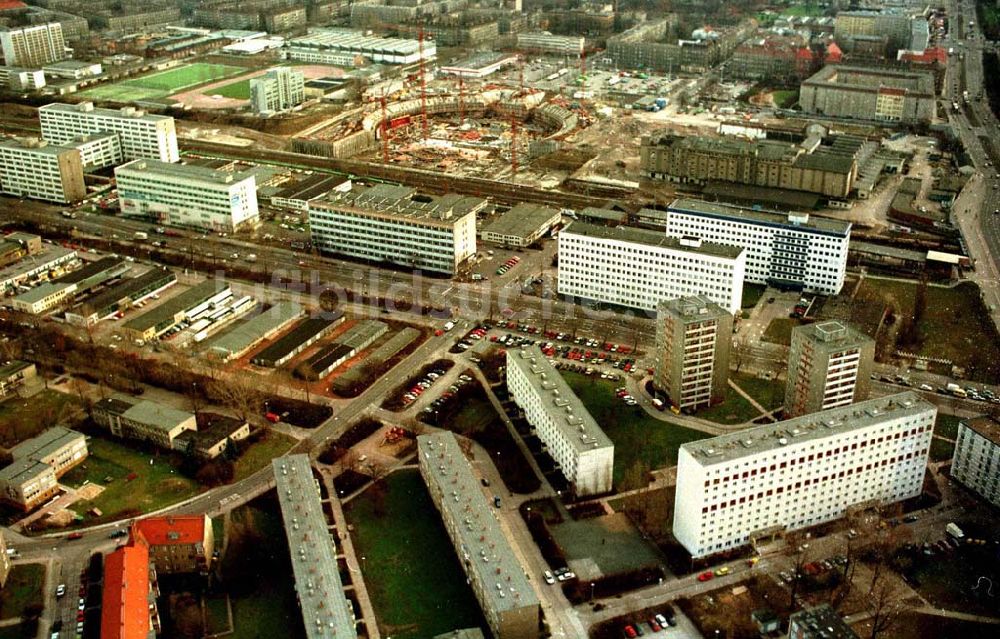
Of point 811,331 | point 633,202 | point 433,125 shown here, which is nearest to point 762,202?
point 633,202

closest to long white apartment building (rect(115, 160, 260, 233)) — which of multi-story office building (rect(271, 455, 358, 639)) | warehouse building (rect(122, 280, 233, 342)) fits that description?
warehouse building (rect(122, 280, 233, 342))

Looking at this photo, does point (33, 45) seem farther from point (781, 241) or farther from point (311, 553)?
point (311, 553)

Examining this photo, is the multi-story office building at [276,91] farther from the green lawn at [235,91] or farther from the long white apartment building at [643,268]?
the long white apartment building at [643,268]

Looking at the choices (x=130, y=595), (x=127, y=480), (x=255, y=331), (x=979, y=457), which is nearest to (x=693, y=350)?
(x=979, y=457)

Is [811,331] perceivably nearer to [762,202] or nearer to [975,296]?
[975,296]

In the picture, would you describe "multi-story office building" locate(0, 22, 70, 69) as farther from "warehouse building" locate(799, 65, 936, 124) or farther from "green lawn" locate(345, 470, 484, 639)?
"green lawn" locate(345, 470, 484, 639)

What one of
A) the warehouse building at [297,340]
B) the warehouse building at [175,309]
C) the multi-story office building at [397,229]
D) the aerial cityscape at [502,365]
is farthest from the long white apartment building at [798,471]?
the warehouse building at [175,309]
